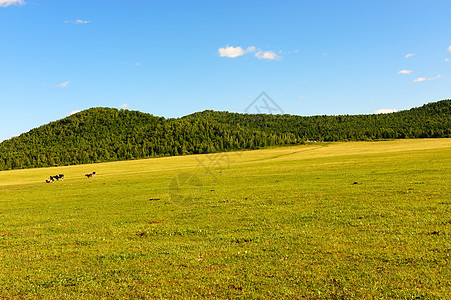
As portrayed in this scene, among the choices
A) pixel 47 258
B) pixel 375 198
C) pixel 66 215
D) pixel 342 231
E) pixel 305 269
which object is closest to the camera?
pixel 305 269

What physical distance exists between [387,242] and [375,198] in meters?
10.2

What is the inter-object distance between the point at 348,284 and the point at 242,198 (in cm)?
1701

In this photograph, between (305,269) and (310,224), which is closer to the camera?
(305,269)

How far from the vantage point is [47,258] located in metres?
13.1

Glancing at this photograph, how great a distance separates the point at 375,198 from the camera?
21.4 meters

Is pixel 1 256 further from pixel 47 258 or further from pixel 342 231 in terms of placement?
pixel 342 231

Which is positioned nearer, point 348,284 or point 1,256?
point 348,284

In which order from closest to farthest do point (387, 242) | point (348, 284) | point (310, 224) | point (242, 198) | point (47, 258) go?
Result: point (348, 284)
point (387, 242)
point (47, 258)
point (310, 224)
point (242, 198)

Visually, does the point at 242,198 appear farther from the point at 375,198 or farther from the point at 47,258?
the point at 47,258

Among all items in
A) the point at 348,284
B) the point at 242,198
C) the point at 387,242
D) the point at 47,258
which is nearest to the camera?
the point at 348,284

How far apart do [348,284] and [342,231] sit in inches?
218

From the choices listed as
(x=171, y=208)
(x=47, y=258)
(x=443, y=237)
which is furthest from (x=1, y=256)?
(x=443, y=237)

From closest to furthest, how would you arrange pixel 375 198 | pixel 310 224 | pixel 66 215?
1. pixel 310 224
2. pixel 375 198
3. pixel 66 215

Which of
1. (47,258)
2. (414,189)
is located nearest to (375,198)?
(414,189)
